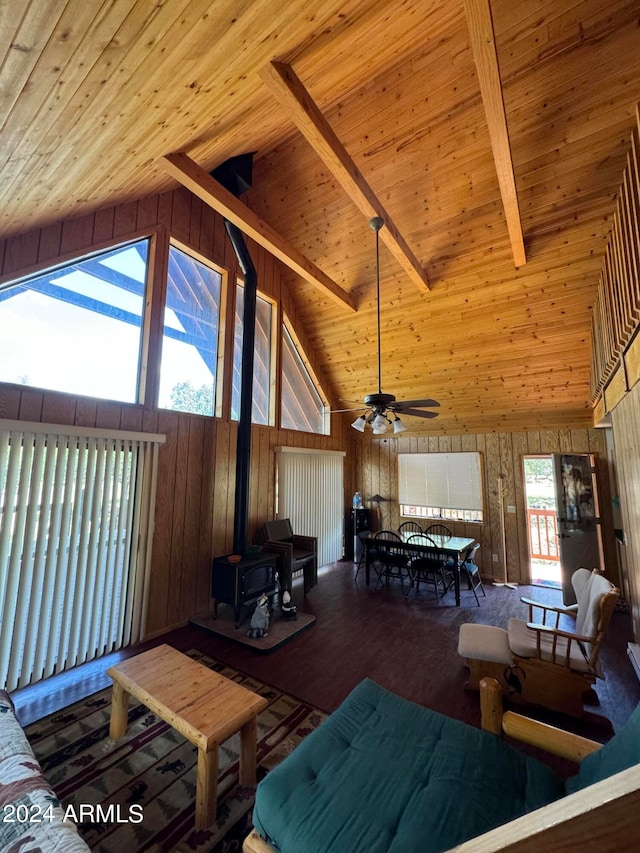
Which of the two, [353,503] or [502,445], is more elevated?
[502,445]

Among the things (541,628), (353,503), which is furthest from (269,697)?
(353,503)

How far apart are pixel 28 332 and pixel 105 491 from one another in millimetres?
1520

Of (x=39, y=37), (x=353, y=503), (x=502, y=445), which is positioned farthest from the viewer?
(x=353, y=503)

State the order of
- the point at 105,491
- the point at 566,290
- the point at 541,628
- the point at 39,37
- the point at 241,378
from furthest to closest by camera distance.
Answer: the point at 241,378 < the point at 566,290 < the point at 105,491 < the point at 541,628 < the point at 39,37

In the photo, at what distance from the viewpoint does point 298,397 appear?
625 cm

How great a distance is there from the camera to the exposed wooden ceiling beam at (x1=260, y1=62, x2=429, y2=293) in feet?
7.52

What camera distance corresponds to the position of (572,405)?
520 cm

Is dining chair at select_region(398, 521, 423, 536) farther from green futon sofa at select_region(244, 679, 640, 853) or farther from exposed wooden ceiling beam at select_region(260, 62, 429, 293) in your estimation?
green futon sofa at select_region(244, 679, 640, 853)

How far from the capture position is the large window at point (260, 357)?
4.96 metres

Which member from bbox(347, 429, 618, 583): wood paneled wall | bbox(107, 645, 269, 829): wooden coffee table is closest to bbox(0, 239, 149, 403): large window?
bbox(107, 645, 269, 829): wooden coffee table

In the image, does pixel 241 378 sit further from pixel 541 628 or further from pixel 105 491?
pixel 541 628

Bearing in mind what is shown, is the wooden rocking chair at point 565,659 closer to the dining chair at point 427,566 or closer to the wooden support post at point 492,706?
the wooden support post at point 492,706

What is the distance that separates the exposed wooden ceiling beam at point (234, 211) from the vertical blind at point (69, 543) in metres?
2.28

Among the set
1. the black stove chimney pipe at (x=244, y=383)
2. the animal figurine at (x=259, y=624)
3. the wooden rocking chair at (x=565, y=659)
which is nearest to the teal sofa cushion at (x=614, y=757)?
the wooden rocking chair at (x=565, y=659)
